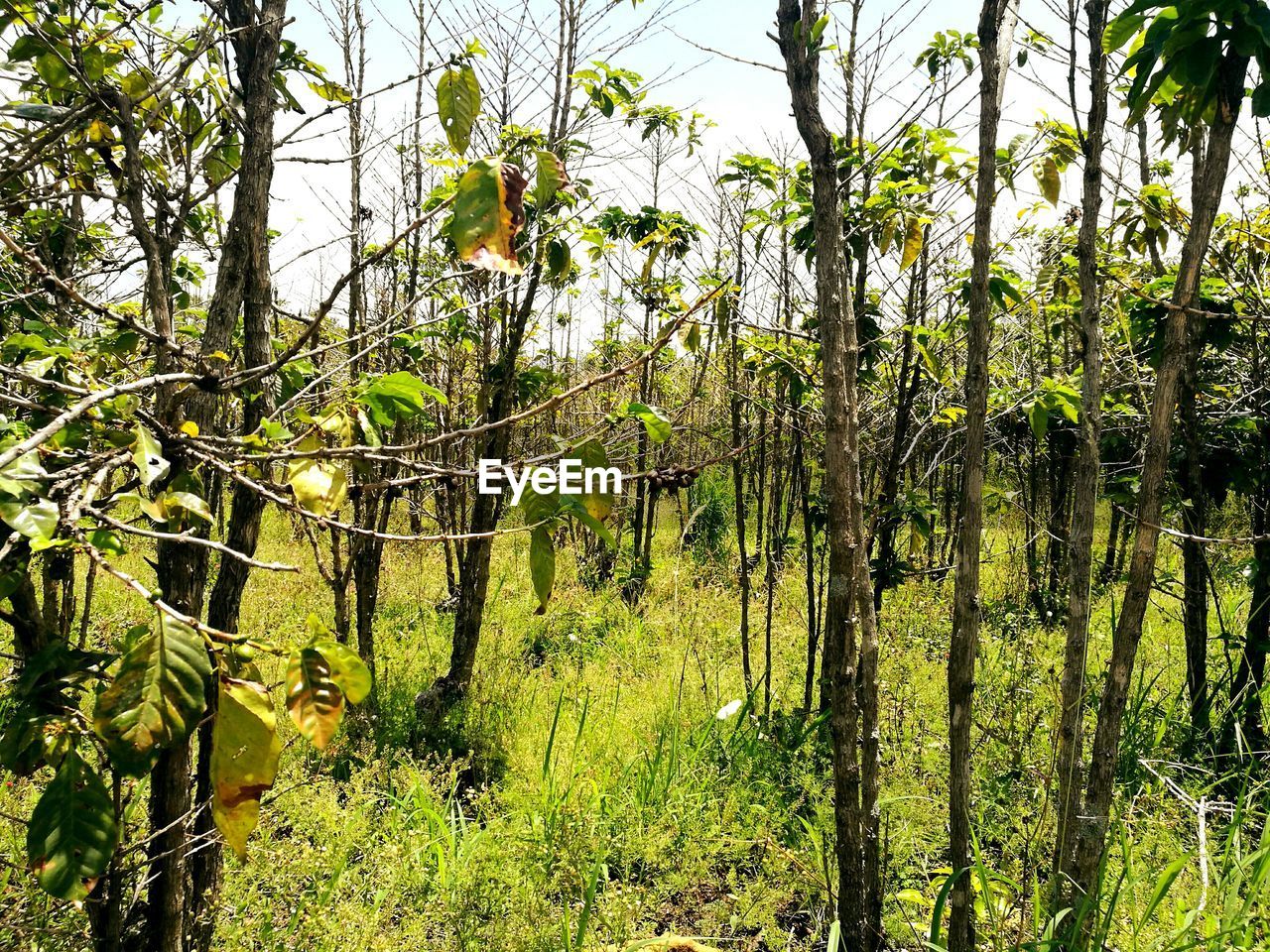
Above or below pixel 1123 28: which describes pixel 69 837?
below

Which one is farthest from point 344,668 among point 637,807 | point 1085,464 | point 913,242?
point 637,807

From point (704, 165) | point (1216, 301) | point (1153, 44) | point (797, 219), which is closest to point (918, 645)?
point (1216, 301)

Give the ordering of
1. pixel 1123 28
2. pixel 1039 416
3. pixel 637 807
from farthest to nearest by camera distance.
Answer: pixel 637 807, pixel 1039 416, pixel 1123 28

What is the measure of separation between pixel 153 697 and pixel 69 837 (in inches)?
11.1

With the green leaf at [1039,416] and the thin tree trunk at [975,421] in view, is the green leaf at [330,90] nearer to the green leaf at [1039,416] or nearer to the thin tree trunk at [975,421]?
the thin tree trunk at [975,421]

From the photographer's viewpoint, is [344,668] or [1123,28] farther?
[1123,28]

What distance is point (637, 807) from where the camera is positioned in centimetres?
312

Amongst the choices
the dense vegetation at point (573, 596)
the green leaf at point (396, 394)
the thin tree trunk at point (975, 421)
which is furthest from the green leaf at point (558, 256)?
the green leaf at point (396, 394)

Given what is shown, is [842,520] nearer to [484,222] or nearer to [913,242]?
[913,242]

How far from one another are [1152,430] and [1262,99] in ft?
2.02

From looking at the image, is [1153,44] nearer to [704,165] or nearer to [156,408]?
[156,408]

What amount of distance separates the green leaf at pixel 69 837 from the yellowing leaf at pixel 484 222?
30.3 inches

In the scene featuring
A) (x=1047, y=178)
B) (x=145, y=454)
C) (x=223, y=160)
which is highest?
(x=1047, y=178)

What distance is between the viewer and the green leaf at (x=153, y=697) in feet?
2.39
